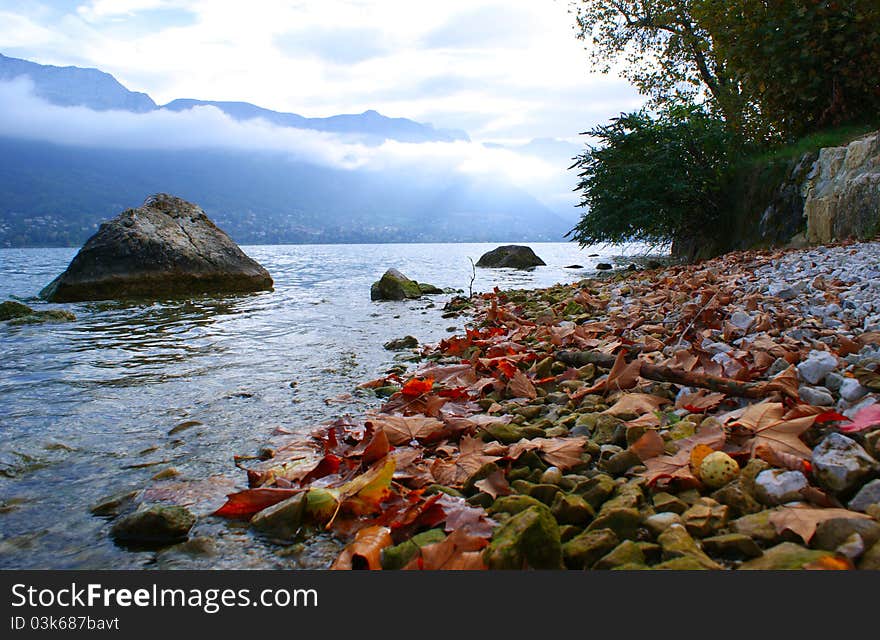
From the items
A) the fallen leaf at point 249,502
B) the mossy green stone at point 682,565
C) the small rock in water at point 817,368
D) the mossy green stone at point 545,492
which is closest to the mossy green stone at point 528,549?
the mossy green stone at point 682,565

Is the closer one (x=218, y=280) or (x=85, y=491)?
(x=85, y=491)

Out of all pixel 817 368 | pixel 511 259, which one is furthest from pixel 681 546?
pixel 511 259

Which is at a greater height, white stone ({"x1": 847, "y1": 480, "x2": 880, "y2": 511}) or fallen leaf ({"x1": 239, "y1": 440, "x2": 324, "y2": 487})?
white stone ({"x1": 847, "y1": 480, "x2": 880, "y2": 511})

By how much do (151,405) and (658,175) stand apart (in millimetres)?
14836

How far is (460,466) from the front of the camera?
2291 mm

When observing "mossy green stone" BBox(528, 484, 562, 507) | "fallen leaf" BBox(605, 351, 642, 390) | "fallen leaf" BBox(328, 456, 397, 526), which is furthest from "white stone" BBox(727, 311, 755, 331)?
"fallen leaf" BBox(328, 456, 397, 526)

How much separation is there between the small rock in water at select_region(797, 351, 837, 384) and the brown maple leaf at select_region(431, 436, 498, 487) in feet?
4.70

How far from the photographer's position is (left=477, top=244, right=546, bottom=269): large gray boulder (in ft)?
84.5

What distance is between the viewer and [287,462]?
9.18ft

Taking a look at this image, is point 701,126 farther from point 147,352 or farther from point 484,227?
point 484,227

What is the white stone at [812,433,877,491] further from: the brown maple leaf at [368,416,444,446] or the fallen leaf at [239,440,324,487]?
the fallen leaf at [239,440,324,487]
